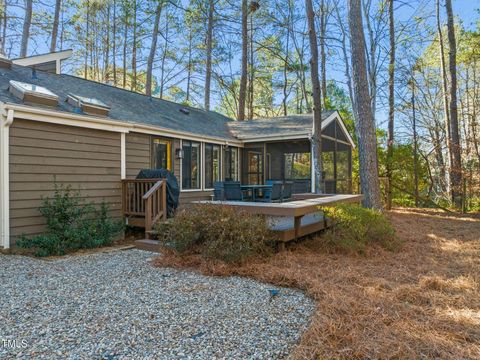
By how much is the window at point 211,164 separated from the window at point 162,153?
143cm

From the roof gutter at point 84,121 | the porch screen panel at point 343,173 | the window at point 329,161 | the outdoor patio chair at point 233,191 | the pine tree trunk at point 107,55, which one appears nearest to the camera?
the roof gutter at point 84,121

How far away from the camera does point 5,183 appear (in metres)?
5.14

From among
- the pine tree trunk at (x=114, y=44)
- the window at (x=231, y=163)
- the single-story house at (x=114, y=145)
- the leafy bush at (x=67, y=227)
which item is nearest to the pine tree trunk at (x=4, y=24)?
the pine tree trunk at (x=114, y=44)

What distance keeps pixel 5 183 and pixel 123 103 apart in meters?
4.15

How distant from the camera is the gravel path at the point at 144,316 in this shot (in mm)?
2201

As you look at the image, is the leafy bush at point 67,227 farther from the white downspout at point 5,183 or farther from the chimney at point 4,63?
the chimney at point 4,63

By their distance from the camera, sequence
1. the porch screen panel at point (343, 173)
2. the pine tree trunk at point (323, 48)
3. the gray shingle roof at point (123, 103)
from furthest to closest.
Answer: the pine tree trunk at point (323, 48) → the porch screen panel at point (343, 173) → the gray shingle roof at point (123, 103)

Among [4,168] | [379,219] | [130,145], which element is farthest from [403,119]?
[4,168]

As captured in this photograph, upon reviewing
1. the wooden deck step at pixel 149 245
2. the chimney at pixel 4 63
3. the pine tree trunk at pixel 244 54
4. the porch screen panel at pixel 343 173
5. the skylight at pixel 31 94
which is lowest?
the wooden deck step at pixel 149 245

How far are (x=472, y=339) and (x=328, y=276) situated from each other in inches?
62.6

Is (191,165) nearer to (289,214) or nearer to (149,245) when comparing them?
(149,245)

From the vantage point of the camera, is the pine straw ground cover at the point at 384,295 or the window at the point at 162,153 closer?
the pine straw ground cover at the point at 384,295

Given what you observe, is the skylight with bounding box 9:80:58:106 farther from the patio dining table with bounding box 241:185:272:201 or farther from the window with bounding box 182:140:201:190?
the patio dining table with bounding box 241:185:272:201

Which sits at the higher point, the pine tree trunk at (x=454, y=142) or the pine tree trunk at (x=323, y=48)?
the pine tree trunk at (x=323, y=48)
